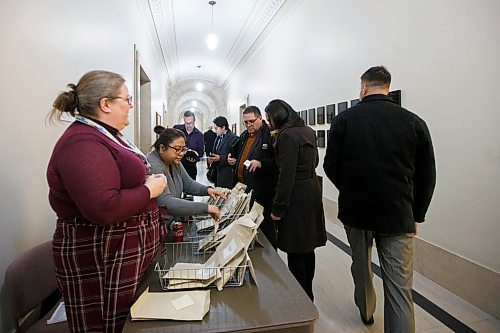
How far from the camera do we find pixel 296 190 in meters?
2.17

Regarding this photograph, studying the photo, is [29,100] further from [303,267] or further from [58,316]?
[303,267]

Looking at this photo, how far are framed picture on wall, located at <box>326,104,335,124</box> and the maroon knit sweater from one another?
11.6 ft

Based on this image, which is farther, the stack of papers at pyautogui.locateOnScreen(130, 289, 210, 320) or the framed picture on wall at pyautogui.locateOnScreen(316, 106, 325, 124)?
the framed picture on wall at pyautogui.locateOnScreen(316, 106, 325, 124)

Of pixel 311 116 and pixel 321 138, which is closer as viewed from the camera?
pixel 321 138

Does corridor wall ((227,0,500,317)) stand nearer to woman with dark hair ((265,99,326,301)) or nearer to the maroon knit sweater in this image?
woman with dark hair ((265,99,326,301))

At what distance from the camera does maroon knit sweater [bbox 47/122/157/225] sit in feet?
3.40

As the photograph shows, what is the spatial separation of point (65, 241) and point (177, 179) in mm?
986

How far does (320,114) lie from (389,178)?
3.07 meters

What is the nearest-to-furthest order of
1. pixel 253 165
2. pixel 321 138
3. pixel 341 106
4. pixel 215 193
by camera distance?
pixel 215 193 → pixel 253 165 → pixel 341 106 → pixel 321 138

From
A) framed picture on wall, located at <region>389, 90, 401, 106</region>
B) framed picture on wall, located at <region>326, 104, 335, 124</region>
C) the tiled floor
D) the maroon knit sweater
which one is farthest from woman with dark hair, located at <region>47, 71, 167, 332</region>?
framed picture on wall, located at <region>326, 104, 335, 124</region>

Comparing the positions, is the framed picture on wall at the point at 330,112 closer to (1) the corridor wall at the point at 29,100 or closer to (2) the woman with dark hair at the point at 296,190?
(2) the woman with dark hair at the point at 296,190

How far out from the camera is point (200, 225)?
1817 millimetres

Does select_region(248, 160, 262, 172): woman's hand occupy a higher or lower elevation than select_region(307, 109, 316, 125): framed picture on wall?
lower

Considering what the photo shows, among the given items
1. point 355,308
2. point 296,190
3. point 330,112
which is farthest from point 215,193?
point 330,112
